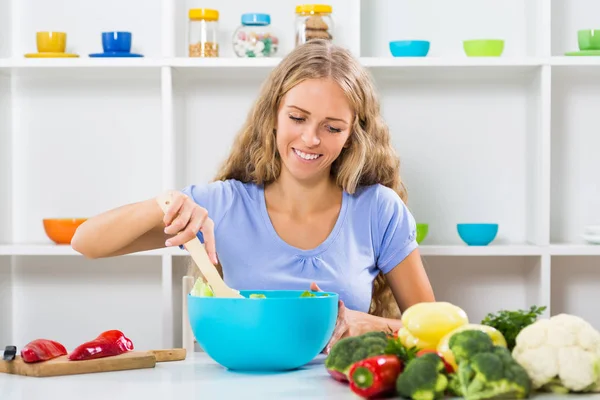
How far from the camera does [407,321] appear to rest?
1177 millimetres

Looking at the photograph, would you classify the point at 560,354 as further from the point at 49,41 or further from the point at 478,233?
the point at 49,41

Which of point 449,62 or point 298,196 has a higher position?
point 449,62

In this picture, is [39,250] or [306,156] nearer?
[306,156]

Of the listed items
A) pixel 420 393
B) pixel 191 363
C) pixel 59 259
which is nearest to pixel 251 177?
pixel 191 363

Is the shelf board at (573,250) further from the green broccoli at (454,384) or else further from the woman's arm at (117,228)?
the green broccoli at (454,384)

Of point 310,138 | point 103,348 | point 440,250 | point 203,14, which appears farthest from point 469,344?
point 203,14

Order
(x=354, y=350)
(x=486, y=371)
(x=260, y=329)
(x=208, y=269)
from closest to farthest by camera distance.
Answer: (x=486, y=371) → (x=354, y=350) → (x=260, y=329) → (x=208, y=269)

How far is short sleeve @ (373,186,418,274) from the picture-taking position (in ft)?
6.78

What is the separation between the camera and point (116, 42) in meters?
2.86

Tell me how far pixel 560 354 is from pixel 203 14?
207 cm

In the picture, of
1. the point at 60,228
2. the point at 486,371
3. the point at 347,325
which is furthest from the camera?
the point at 60,228

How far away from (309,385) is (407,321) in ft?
0.53

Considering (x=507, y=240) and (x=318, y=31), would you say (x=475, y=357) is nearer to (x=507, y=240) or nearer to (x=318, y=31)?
(x=318, y=31)

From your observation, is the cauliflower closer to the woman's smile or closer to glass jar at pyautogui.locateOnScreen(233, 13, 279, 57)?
the woman's smile
